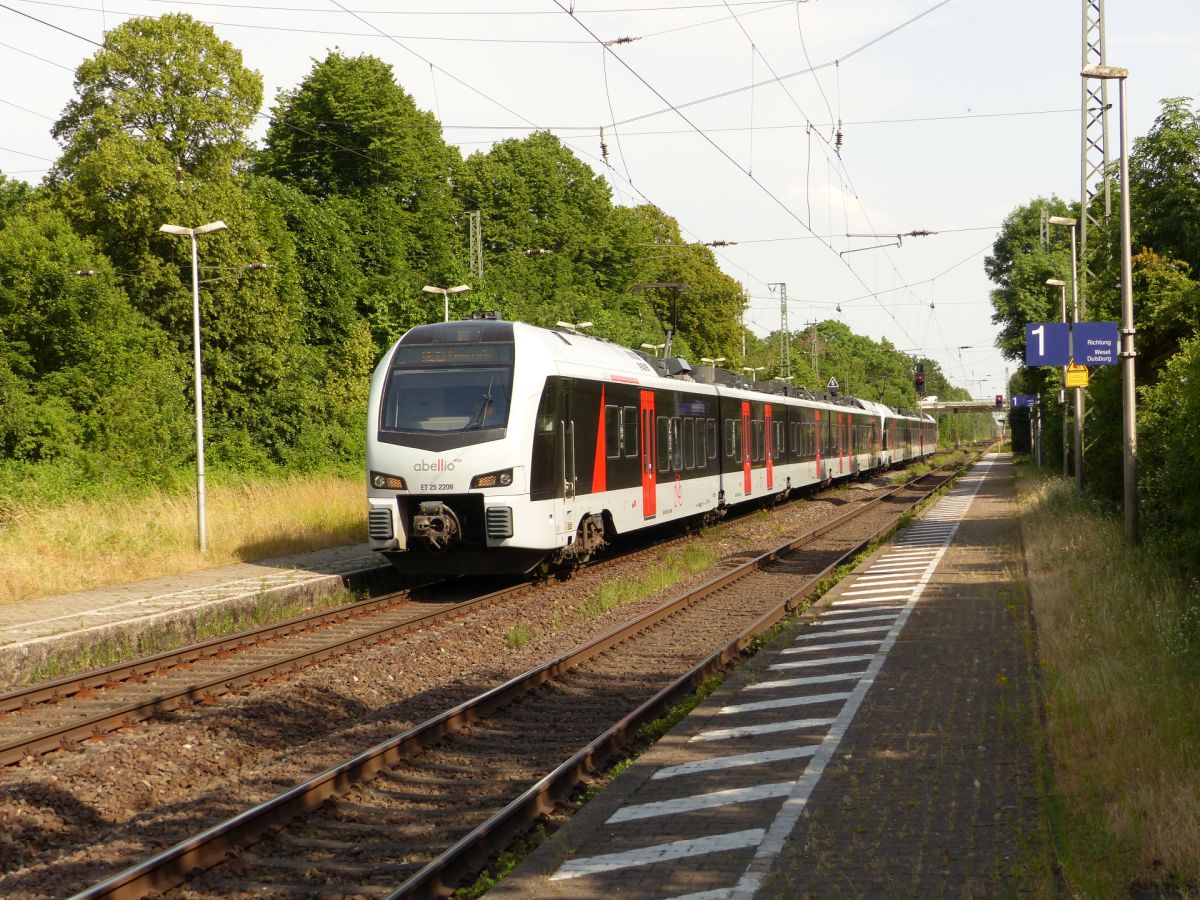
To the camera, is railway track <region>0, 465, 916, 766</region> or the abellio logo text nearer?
railway track <region>0, 465, 916, 766</region>

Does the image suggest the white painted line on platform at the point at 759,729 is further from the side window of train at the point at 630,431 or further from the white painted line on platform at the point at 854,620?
the side window of train at the point at 630,431

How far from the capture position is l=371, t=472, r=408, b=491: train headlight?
630 inches

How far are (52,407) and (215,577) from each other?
51.7ft

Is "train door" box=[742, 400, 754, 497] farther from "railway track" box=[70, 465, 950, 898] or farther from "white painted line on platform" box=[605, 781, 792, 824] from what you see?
"white painted line on platform" box=[605, 781, 792, 824]

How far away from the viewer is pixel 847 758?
7.82 meters

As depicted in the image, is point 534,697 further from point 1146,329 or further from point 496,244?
point 496,244

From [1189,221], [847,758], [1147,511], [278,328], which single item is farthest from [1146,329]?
[278,328]

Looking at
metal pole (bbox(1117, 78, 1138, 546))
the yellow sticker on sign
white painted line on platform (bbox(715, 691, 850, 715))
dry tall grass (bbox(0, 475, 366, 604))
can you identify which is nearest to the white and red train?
dry tall grass (bbox(0, 475, 366, 604))

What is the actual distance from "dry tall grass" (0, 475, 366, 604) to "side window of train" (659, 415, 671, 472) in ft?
20.4

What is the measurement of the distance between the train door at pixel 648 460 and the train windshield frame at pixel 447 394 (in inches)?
169

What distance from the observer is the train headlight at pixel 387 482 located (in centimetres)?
1599

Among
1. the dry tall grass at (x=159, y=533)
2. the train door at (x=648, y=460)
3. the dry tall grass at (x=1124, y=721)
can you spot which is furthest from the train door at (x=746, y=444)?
the dry tall grass at (x=1124, y=721)

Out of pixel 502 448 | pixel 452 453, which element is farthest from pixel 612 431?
pixel 452 453

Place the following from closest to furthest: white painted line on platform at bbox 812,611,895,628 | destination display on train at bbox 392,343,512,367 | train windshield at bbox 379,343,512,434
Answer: white painted line on platform at bbox 812,611,895,628
train windshield at bbox 379,343,512,434
destination display on train at bbox 392,343,512,367
